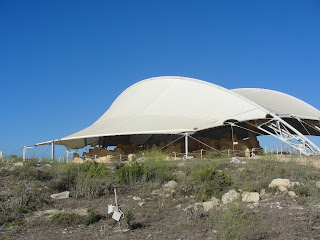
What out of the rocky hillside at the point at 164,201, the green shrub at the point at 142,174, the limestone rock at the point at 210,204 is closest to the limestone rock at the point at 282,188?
the rocky hillside at the point at 164,201

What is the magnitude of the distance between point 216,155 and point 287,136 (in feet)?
14.1

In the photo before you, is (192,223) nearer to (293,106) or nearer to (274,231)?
(274,231)

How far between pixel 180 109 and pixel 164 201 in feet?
49.7

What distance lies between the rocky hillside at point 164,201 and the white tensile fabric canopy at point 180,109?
6696mm

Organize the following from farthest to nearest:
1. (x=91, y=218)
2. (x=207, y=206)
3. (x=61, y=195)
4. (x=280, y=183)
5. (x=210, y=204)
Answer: (x=61, y=195), (x=280, y=183), (x=210, y=204), (x=207, y=206), (x=91, y=218)

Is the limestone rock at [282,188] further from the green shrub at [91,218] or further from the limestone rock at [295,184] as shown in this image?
the green shrub at [91,218]

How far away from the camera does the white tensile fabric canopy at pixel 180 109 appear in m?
24.0

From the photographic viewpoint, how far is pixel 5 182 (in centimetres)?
1432

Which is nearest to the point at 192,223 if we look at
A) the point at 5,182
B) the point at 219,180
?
the point at 219,180

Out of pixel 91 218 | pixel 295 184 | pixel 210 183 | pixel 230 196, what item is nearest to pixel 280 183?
pixel 295 184

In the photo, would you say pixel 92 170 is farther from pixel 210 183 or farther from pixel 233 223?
pixel 233 223

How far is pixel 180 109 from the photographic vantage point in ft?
87.8

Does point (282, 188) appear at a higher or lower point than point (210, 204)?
higher

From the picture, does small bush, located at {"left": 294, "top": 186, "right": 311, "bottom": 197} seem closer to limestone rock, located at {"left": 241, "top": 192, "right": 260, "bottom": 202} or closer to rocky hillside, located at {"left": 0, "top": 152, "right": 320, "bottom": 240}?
rocky hillside, located at {"left": 0, "top": 152, "right": 320, "bottom": 240}
